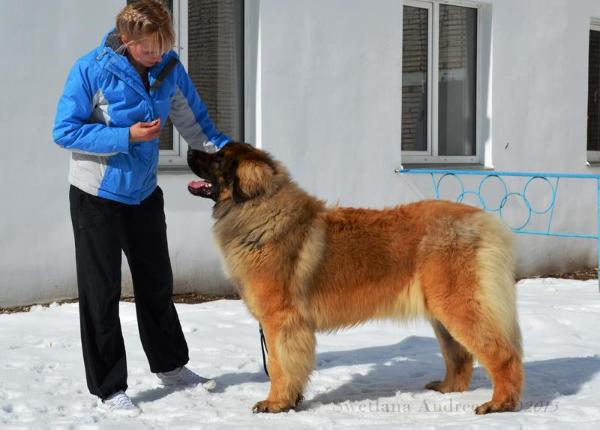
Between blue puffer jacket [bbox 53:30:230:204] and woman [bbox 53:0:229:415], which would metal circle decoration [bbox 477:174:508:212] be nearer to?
woman [bbox 53:0:229:415]

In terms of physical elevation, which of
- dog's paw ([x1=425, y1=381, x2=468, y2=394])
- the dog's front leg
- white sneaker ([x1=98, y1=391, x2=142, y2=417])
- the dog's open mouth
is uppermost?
the dog's open mouth

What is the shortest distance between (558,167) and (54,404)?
715cm

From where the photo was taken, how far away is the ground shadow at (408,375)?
4828mm

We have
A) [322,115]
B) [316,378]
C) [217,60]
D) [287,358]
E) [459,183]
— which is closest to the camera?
[287,358]

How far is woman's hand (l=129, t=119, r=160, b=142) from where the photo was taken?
4184mm

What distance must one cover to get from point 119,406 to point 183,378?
0.62m

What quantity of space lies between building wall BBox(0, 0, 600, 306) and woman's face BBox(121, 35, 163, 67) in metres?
2.66

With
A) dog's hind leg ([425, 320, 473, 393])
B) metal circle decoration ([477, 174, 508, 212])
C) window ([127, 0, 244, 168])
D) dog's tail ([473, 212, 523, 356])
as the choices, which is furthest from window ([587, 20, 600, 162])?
dog's tail ([473, 212, 523, 356])

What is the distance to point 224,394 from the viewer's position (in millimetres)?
4820

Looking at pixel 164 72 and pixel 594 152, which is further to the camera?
pixel 594 152

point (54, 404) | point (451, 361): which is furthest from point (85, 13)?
point (451, 361)

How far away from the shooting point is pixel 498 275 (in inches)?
174

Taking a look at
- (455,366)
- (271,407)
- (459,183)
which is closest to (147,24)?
(271,407)

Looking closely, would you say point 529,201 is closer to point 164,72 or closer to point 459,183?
point 459,183
